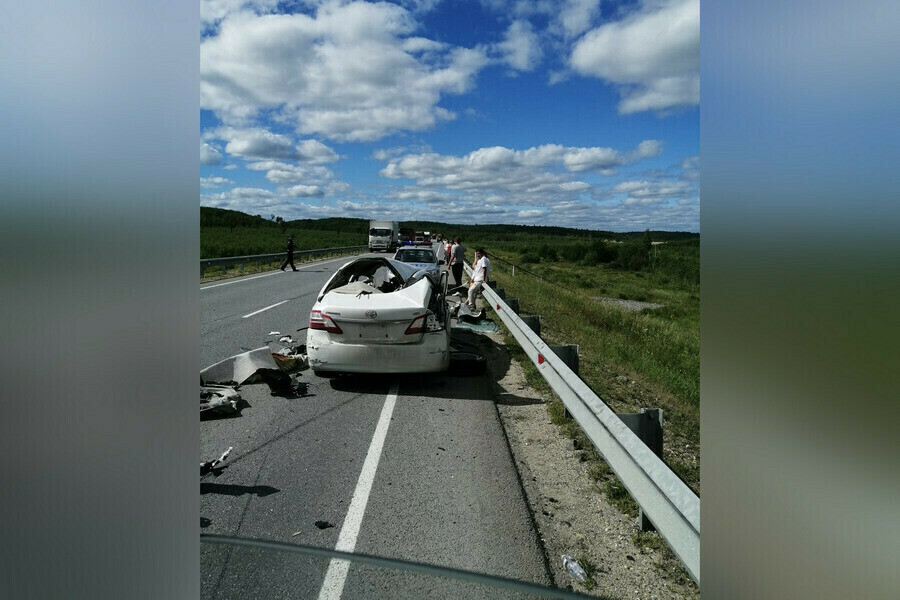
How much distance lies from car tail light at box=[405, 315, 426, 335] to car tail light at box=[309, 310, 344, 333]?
2.67 ft

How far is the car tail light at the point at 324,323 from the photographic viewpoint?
6781mm

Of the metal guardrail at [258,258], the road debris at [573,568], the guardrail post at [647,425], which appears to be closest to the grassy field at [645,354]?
the guardrail post at [647,425]

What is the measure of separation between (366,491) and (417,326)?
291 cm

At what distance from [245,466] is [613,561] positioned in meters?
2.83

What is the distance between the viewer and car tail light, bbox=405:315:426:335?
6.75 meters

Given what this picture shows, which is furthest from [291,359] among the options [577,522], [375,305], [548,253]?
[548,253]

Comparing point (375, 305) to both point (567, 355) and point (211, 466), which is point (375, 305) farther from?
point (211, 466)

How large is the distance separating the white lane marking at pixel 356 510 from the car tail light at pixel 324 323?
1.03m

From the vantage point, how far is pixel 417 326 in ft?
22.2

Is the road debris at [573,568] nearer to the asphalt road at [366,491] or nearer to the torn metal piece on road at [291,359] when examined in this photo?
the asphalt road at [366,491]

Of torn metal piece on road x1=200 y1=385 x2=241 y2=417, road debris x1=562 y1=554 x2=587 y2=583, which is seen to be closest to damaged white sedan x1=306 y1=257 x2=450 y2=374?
torn metal piece on road x1=200 y1=385 x2=241 y2=417

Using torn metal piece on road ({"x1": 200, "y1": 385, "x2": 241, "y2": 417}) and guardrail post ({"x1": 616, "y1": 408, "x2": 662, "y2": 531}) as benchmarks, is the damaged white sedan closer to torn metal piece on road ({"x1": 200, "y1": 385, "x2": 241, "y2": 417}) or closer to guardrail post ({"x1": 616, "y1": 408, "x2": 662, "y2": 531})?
torn metal piece on road ({"x1": 200, "y1": 385, "x2": 241, "y2": 417})
